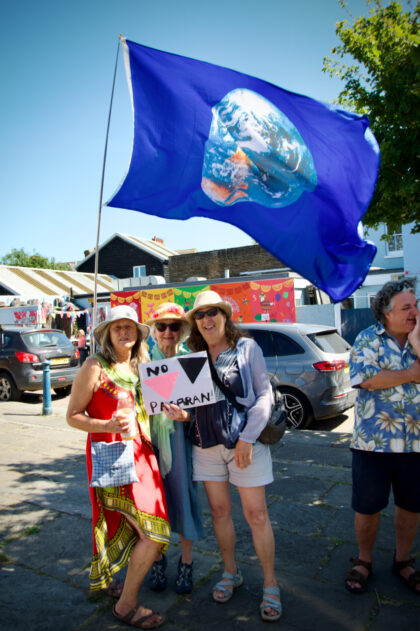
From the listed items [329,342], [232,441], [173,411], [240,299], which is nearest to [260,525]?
[232,441]

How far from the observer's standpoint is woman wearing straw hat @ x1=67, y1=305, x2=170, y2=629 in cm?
254

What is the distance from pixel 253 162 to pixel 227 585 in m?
2.94

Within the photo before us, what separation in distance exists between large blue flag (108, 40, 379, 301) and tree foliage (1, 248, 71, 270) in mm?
70413

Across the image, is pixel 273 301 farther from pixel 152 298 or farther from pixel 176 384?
pixel 176 384

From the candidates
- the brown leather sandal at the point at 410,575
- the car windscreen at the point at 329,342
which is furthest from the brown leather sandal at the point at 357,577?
the car windscreen at the point at 329,342

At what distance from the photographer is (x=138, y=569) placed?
8.25 ft

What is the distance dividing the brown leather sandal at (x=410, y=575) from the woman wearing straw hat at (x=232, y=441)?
87 centimetres

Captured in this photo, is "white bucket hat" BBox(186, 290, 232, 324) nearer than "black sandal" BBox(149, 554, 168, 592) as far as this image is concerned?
Yes

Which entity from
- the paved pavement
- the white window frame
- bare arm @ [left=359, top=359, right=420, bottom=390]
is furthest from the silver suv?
the white window frame

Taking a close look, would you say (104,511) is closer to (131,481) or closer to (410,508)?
(131,481)

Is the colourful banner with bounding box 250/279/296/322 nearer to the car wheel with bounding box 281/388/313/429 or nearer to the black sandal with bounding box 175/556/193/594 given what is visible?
the car wheel with bounding box 281/388/313/429

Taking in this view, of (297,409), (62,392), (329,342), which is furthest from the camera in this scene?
(62,392)

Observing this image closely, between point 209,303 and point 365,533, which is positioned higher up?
point 209,303

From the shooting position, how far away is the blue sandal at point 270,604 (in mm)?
2545
